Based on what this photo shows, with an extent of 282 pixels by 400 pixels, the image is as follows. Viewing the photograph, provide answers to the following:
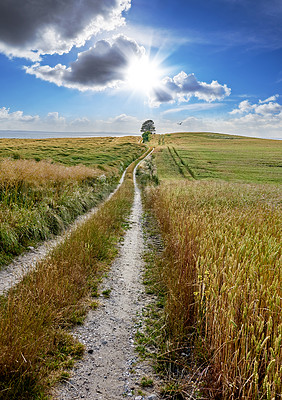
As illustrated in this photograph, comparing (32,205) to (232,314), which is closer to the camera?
(232,314)

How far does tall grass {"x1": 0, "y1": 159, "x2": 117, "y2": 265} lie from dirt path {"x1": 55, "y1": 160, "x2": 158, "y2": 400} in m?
3.16

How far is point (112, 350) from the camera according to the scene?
3594 mm

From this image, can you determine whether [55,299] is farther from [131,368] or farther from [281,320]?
[281,320]

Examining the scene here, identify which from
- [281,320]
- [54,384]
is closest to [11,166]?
[54,384]

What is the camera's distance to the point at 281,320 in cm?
247

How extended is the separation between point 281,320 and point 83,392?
2397mm

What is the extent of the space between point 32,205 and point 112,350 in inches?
285

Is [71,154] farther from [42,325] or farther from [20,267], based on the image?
[42,325]

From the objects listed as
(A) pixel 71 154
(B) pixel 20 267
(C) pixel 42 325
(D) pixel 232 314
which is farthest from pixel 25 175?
(A) pixel 71 154

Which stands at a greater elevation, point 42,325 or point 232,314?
point 232,314

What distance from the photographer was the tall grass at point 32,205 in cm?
705

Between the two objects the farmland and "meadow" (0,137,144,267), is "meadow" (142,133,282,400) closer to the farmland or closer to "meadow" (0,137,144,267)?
the farmland

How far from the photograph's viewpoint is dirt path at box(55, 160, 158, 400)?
2.88 metres

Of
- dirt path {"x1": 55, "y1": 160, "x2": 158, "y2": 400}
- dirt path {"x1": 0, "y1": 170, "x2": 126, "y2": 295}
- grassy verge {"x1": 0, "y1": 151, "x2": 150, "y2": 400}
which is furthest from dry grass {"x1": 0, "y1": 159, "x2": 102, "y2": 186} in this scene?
dirt path {"x1": 55, "y1": 160, "x2": 158, "y2": 400}
